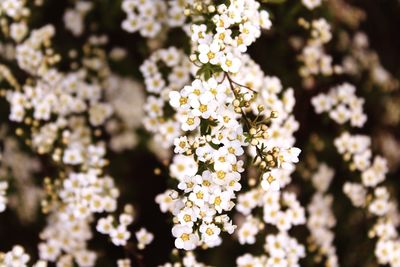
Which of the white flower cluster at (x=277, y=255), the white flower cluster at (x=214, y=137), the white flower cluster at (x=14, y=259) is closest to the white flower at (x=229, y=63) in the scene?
the white flower cluster at (x=214, y=137)

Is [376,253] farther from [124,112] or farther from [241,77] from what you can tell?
[124,112]

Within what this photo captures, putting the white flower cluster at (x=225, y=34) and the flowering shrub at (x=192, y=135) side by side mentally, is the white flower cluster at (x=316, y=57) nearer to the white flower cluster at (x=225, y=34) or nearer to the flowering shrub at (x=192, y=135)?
the flowering shrub at (x=192, y=135)

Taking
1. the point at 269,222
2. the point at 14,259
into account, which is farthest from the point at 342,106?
the point at 14,259

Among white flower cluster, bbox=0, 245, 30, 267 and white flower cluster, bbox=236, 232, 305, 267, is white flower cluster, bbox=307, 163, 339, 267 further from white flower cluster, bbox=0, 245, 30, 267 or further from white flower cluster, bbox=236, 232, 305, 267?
white flower cluster, bbox=0, 245, 30, 267

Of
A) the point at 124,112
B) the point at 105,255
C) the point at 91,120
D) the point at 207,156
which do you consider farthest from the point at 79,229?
the point at 207,156

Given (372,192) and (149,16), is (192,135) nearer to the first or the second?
(149,16)
